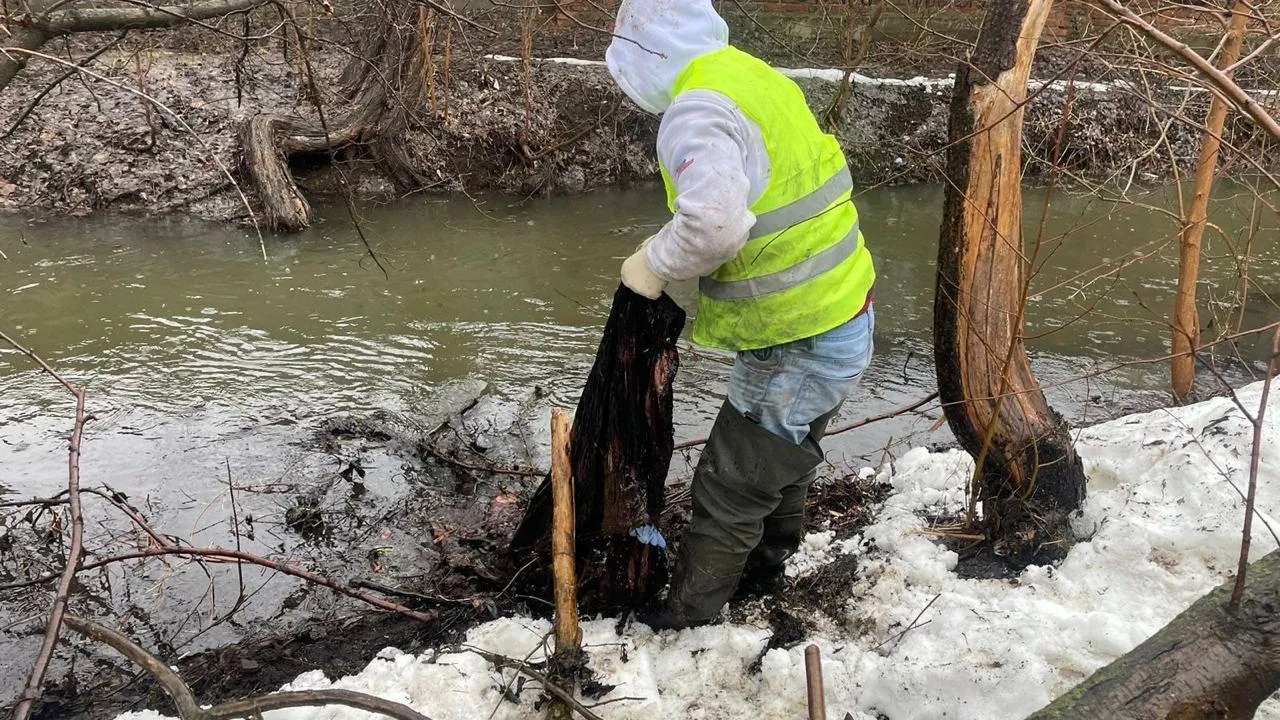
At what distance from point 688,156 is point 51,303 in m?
5.99

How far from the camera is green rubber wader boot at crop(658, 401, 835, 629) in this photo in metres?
2.57

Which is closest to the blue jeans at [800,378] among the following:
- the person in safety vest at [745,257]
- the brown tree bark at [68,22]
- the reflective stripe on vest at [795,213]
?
the person in safety vest at [745,257]

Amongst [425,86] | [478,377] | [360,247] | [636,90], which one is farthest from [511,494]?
[425,86]

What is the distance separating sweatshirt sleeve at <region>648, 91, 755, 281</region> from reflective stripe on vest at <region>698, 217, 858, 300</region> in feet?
0.60

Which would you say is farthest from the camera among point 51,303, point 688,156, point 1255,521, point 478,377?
point 51,303

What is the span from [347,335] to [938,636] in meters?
4.60

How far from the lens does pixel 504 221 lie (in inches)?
346

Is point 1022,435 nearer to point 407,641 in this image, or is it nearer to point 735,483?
point 735,483

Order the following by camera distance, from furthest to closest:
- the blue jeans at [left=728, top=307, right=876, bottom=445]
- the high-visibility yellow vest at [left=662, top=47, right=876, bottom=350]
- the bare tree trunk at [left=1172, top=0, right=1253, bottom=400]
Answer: the bare tree trunk at [left=1172, top=0, right=1253, bottom=400], the blue jeans at [left=728, top=307, right=876, bottom=445], the high-visibility yellow vest at [left=662, top=47, right=876, bottom=350]

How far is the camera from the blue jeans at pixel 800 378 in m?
2.50

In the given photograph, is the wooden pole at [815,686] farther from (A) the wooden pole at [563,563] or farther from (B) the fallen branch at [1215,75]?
(B) the fallen branch at [1215,75]

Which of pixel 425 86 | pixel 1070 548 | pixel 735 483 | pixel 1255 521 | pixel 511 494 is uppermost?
pixel 425 86

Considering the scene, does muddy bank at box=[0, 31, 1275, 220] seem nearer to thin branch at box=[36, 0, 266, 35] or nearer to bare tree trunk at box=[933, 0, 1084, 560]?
thin branch at box=[36, 0, 266, 35]

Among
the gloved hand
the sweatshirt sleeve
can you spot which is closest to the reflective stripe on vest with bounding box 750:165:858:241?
the sweatshirt sleeve
